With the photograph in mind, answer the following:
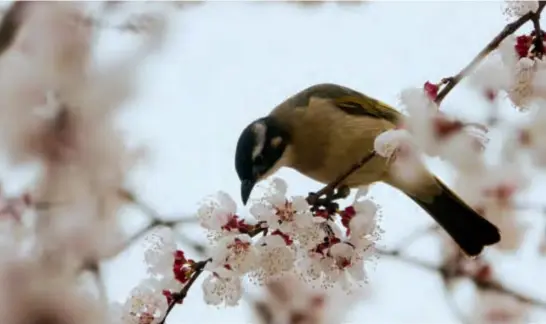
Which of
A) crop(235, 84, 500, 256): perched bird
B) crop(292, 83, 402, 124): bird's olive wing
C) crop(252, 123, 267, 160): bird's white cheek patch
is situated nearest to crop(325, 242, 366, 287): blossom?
crop(235, 84, 500, 256): perched bird

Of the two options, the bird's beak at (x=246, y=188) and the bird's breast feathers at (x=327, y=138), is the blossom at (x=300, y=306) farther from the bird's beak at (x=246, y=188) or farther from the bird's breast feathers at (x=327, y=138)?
the bird's breast feathers at (x=327, y=138)


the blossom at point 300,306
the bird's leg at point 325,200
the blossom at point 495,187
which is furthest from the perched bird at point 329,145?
the blossom at point 495,187

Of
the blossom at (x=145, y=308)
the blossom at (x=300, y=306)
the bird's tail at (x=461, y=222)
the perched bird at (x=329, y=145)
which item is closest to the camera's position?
the blossom at (x=145, y=308)

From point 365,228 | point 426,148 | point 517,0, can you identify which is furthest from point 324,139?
point 426,148

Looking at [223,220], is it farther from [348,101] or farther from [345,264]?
[348,101]

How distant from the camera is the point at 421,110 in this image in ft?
3.08

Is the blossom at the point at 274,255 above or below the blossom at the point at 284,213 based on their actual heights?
below

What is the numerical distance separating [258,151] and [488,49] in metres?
0.86

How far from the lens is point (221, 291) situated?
117 centimetres

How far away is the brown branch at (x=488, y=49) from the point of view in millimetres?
916

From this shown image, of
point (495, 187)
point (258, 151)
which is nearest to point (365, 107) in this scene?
point (258, 151)

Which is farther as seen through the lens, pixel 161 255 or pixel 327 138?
pixel 327 138

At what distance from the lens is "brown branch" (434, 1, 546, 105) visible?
36.1 inches

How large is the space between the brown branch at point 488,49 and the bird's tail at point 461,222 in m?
0.38
